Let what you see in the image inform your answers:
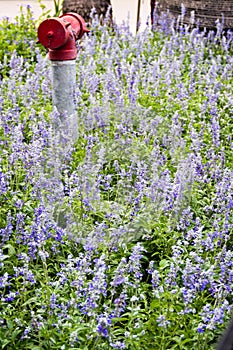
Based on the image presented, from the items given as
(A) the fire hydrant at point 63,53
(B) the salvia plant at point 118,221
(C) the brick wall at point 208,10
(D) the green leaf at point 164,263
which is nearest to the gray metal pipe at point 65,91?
(A) the fire hydrant at point 63,53

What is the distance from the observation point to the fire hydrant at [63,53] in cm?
405

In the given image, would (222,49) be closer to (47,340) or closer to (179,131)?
(179,131)

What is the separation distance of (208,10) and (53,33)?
4.70 meters

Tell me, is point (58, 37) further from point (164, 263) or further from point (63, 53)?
point (164, 263)

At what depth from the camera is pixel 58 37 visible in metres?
4.06

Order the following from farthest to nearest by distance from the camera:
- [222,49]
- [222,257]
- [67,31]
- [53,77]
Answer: [222,49] < [53,77] < [67,31] < [222,257]

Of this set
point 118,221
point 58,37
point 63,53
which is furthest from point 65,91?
point 118,221

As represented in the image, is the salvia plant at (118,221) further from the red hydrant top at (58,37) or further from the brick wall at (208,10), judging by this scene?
the brick wall at (208,10)

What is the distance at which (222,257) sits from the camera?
3137 mm

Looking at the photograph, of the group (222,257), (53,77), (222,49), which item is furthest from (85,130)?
(222,49)

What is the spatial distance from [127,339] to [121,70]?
3.68m

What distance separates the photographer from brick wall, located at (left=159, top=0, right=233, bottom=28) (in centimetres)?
811

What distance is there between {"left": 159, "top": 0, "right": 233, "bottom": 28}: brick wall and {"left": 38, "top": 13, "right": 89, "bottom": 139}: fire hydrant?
3984 millimetres

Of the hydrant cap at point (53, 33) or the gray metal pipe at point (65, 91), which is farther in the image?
the gray metal pipe at point (65, 91)
